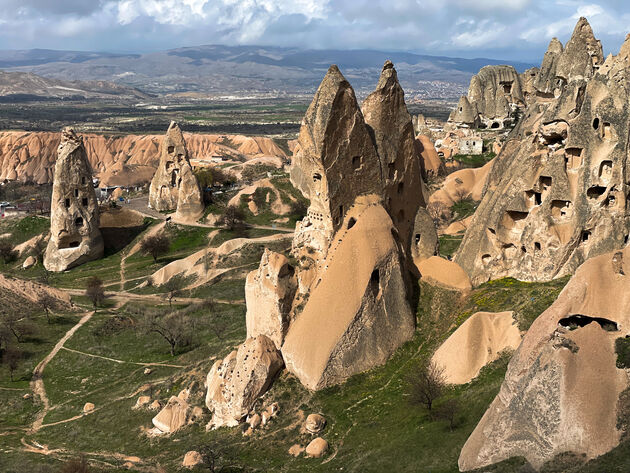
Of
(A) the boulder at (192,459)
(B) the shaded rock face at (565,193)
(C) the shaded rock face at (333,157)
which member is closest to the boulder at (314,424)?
(A) the boulder at (192,459)

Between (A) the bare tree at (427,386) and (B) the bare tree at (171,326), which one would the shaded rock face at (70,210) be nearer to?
(B) the bare tree at (171,326)

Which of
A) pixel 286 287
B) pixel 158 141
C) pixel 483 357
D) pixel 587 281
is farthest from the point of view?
pixel 158 141

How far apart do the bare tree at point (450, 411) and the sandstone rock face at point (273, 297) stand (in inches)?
407

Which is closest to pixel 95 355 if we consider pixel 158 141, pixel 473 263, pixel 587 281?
pixel 473 263

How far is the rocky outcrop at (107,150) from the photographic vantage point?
549ft

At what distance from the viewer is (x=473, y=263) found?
3566cm

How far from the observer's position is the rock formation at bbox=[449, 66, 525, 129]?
101812mm

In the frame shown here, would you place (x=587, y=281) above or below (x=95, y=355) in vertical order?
above

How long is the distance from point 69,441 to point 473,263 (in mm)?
26406

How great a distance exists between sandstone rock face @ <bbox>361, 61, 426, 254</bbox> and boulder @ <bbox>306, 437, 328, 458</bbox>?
15.1 m

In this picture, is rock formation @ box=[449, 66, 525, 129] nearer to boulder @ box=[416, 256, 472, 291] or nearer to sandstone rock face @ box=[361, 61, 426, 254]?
sandstone rock face @ box=[361, 61, 426, 254]

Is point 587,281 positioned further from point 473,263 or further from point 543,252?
point 473,263

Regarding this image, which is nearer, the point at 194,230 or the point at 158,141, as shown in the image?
the point at 194,230

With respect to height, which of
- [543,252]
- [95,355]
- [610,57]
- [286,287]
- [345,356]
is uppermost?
[610,57]
